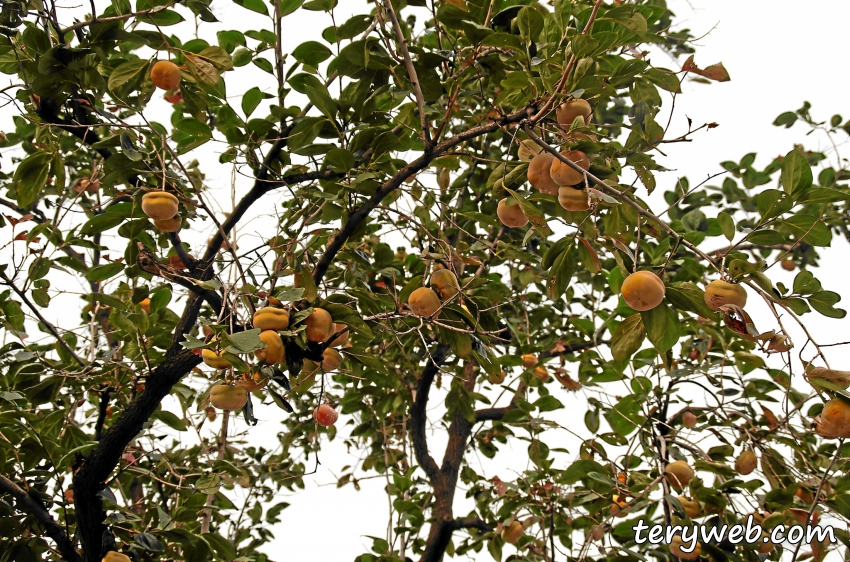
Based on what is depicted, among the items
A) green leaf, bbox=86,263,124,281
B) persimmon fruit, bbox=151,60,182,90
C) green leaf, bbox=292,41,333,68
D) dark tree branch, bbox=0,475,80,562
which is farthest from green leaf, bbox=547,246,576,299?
dark tree branch, bbox=0,475,80,562

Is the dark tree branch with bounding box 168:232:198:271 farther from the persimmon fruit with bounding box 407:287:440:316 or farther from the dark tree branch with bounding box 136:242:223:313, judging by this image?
the persimmon fruit with bounding box 407:287:440:316

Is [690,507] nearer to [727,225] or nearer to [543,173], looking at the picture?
[727,225]

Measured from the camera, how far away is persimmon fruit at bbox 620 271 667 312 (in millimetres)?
1081

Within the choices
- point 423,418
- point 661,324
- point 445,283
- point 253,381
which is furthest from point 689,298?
point 423,418

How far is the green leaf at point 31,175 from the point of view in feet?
5.52

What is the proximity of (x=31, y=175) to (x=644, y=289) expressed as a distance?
1.60 m

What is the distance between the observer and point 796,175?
46.9 inches

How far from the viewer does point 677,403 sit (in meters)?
2.52

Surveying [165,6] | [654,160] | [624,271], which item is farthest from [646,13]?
[165,6]

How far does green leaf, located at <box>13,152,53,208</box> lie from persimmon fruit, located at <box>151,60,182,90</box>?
383 mm

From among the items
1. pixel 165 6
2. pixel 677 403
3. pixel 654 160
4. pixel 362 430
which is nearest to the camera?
pixel 654 160

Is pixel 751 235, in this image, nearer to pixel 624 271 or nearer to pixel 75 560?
pixel 624 271

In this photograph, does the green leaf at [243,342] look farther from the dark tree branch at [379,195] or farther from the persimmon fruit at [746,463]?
the persimmon fruit at [746,463]

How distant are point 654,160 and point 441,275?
563 mm
